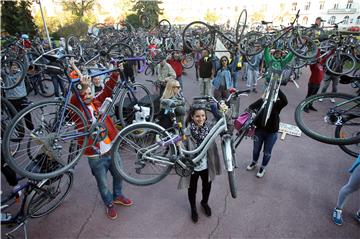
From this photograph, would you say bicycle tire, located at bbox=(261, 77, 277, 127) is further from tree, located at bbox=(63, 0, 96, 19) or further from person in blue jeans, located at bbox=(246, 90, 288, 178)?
tree, located at bbox=(63, 0, 96, 19)

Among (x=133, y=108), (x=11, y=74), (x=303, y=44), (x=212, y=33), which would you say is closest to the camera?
(x=133, y=108)

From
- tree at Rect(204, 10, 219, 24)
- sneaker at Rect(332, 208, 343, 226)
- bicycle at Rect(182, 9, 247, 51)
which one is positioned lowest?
sneaker at Rect(332, 208, 343, 226)

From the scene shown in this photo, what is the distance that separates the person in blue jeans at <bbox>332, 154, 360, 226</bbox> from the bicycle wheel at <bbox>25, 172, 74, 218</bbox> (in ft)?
12.8

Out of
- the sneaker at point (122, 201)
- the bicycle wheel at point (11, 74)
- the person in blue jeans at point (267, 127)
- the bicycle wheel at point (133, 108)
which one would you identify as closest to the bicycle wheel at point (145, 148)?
the sneaker at point (122, 201)

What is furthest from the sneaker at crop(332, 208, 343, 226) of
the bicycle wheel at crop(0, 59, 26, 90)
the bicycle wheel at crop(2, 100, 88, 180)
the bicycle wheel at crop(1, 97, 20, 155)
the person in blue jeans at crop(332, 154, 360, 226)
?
the bicycle wheel at crop(0, 59, 26, 90)

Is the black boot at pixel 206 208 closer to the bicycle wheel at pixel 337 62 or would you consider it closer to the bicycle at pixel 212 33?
the bicycle at pixel 212 33

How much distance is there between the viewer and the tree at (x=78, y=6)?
29275 mm

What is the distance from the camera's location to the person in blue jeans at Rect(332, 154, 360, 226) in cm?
270

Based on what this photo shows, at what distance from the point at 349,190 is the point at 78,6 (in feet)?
121

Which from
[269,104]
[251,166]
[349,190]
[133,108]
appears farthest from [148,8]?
[349,190]

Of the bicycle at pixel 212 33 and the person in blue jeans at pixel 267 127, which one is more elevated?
the bicycle at pixel 212 33

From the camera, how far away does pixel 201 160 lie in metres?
2.66

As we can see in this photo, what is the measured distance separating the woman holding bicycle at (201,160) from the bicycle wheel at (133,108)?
1252 millimetres

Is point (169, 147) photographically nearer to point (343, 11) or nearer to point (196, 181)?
point (196, 181)
